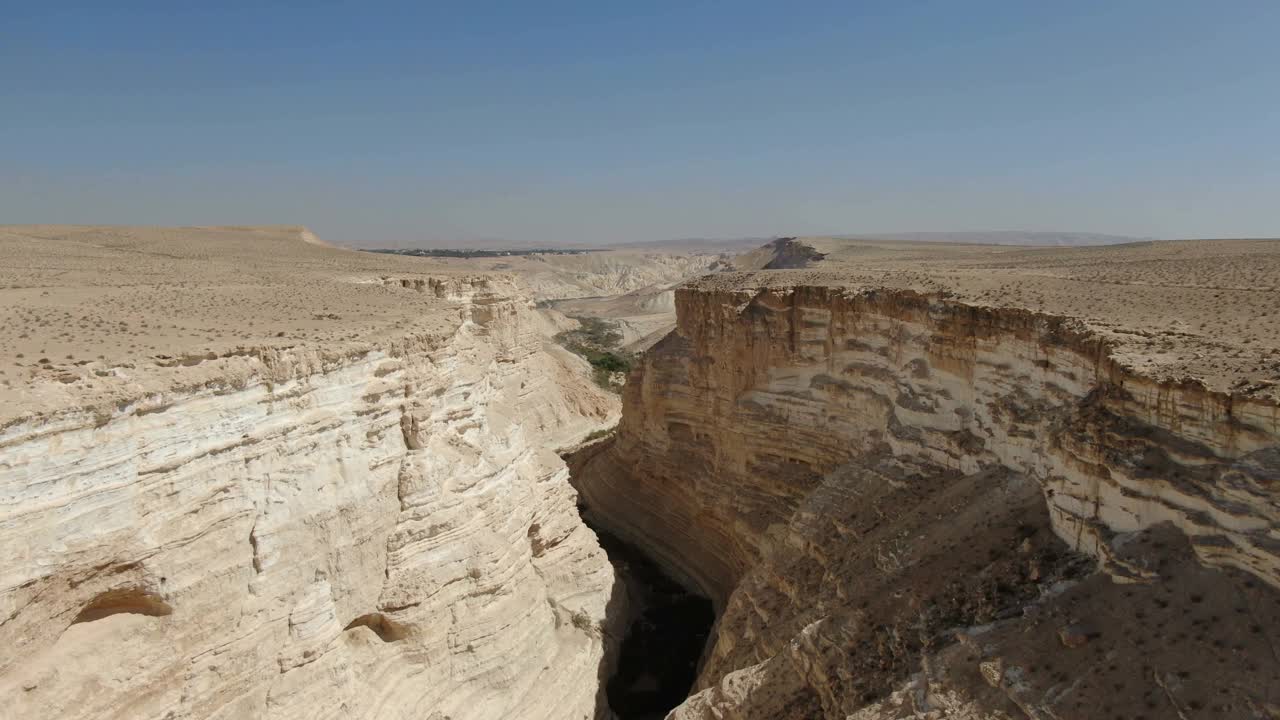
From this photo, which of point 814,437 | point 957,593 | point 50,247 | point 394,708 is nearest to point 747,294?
point 814,437

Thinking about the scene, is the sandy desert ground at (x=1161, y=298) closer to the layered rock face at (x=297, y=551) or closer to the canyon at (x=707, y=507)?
the canyon at (x=707, y=507)

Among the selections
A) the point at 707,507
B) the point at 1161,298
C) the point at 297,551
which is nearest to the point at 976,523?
the point at 1161,298

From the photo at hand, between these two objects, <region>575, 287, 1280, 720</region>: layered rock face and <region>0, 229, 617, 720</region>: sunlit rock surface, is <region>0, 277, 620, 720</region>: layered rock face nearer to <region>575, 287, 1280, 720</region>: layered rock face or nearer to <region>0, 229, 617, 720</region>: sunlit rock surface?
<region>0, 229, 617, 720</region>: sunlit rock surface

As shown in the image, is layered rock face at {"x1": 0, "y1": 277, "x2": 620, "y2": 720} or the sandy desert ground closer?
layered rock face at {"x1": 0, "y1": 277, "x2": 620, "y2": 720}

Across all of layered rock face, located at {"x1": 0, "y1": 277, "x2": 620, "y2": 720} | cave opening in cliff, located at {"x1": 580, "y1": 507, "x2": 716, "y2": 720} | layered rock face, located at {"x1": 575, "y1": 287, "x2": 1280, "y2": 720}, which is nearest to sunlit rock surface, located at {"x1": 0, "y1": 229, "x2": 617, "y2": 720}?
layered rock face, located at {"x1": 0, "y1": 277, "x2": 620, "y2": 720}

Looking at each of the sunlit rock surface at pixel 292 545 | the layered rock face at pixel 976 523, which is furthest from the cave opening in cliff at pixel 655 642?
the sunlit rock surface at pixel 292 545

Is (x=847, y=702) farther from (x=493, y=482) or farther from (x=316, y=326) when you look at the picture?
(x=316, y=326)

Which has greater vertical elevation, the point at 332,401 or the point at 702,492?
the point at 332,401
